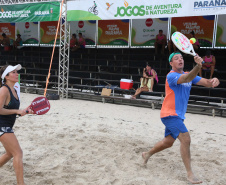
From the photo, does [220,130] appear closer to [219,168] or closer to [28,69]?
[219,168]

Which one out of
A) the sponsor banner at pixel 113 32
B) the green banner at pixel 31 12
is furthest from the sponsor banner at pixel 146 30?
the green banner at pixel 31 12

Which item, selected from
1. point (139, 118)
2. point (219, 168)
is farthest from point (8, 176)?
point (139, 118)

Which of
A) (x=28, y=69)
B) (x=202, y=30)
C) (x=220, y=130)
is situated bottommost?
(x=220, y=130)

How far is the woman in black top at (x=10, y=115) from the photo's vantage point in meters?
3.15

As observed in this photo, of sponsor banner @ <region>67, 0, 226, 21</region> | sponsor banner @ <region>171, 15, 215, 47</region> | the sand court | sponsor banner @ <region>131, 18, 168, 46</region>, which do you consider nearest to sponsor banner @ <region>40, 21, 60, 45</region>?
sponsor banner @ <region>67, 0, 226, 21</region>

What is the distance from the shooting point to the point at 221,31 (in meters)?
10.4

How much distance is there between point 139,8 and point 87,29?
476 centimetres

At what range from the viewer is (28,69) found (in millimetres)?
14703

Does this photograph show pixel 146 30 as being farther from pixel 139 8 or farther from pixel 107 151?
pixel 107 151

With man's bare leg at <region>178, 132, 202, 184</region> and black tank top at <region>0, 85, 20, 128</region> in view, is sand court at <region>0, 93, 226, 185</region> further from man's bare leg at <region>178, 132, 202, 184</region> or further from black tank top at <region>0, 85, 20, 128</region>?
black tank top at <region>0, 85, 20, 128</region>

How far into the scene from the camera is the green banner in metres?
10.5

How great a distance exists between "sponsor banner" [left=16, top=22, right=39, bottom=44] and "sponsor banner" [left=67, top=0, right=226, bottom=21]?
4.70 metres

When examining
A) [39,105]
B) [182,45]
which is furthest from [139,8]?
[39,105]

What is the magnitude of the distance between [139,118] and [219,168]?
3.85m
